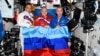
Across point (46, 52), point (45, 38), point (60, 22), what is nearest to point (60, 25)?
point (60, 22)

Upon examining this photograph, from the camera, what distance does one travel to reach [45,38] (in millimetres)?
5223

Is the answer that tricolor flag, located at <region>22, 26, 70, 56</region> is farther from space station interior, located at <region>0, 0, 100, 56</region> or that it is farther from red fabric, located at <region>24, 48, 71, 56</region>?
space station interior, located at <region>0, 0, 100, 56</region>

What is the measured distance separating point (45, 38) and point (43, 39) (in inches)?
1.9

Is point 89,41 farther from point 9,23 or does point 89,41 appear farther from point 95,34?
point 9,23

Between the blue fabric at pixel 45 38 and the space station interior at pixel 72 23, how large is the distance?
248mm

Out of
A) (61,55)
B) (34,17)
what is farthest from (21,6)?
(61,55)

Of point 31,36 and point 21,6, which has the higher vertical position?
point 21,6

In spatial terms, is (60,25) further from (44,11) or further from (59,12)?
(44,11)

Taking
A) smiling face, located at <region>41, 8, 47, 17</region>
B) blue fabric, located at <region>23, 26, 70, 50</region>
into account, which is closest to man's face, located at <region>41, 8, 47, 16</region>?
smiling face, located at <region>41, 8, 47, 17</region>

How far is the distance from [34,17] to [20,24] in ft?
1.73

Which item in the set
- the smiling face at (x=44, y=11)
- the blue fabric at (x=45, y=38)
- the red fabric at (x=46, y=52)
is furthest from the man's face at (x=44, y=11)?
the red fabric at (x=46, y=52)

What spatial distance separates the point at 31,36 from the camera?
5.20 metres

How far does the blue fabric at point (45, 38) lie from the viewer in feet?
16.9

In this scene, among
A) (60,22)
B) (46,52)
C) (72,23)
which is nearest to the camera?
(46,52)
